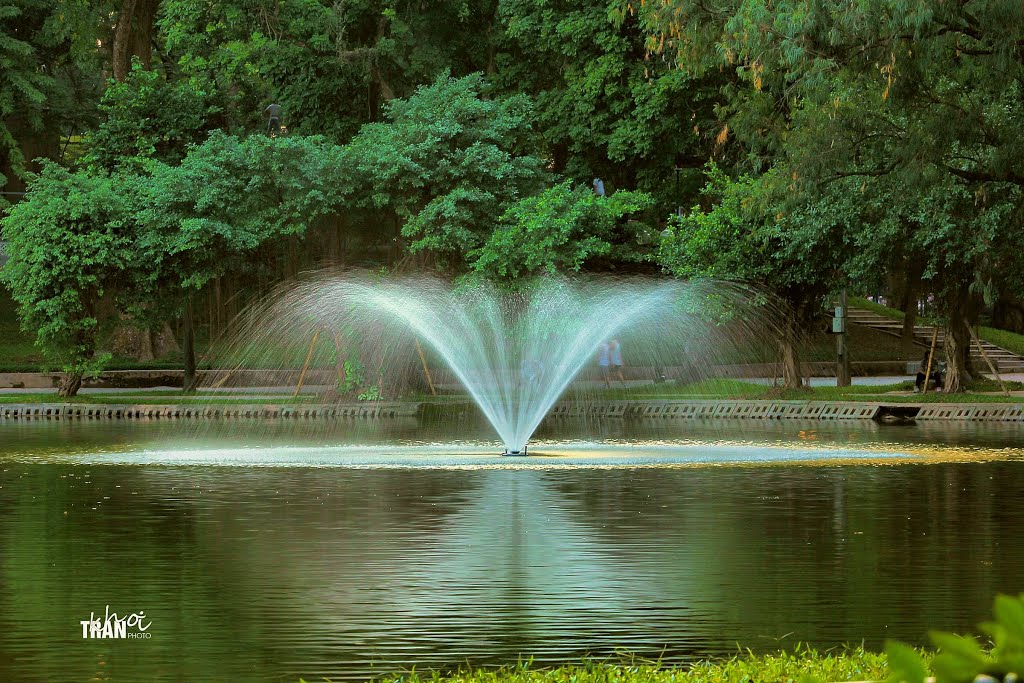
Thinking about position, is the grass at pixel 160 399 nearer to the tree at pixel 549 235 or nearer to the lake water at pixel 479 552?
the tree at pixel 549 235

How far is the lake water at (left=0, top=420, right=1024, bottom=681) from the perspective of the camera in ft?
32.9

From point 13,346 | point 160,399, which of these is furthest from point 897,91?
point 13,346

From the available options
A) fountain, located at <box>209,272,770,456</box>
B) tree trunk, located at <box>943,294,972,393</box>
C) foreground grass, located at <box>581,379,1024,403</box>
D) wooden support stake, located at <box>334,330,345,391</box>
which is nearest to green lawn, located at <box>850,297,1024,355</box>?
foreground grass, located at <box>581,379,1024,403</box>

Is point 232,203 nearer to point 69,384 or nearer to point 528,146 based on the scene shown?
point 69,384

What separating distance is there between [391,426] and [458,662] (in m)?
23.6

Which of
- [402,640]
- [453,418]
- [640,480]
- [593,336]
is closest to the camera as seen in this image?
[402,640]

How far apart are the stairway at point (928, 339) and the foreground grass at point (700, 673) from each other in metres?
43.2

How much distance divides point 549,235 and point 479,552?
971 inches

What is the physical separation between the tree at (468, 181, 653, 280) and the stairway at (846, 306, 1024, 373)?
15348 millimetres

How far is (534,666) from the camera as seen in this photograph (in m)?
9.13

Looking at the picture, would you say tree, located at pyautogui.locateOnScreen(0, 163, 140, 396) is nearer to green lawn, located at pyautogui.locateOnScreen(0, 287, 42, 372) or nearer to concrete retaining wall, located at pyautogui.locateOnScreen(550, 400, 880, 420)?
green lawn, located at pyautogui.locateOnScreen(0, 287, 42, 372)

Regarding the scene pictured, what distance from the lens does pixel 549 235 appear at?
126ft

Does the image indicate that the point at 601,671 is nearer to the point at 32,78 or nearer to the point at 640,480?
the point at 640,480

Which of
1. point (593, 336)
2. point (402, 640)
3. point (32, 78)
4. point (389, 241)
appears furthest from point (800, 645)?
point (32, 78)
